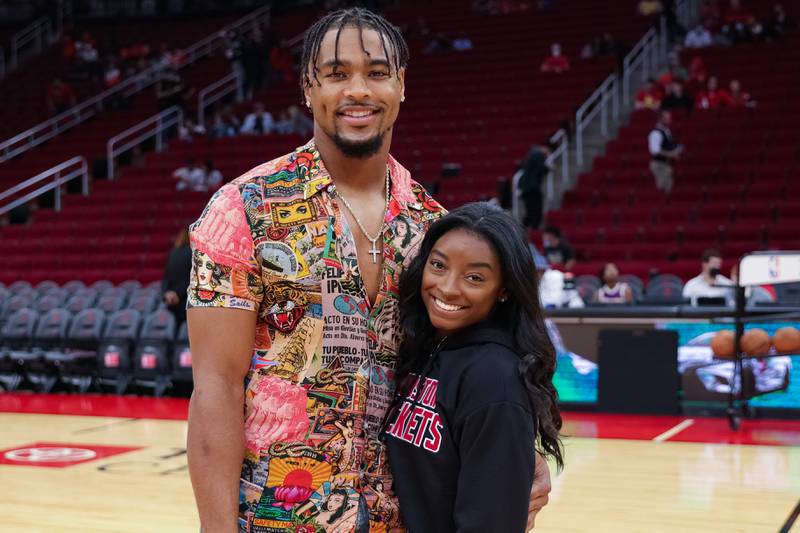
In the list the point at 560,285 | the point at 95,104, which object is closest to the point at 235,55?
the point at 95,104

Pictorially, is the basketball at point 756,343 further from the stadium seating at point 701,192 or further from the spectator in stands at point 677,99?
the spectator in stands at point 677,99

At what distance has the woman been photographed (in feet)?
5.34

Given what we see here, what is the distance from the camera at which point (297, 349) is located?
5.48 ft

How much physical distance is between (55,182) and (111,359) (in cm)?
684

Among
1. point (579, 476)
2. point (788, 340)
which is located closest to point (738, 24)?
→ point (788, 340)

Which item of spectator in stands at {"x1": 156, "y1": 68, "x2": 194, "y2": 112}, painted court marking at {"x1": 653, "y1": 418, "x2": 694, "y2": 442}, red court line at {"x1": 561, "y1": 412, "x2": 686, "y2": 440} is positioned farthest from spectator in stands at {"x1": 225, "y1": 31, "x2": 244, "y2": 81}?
painted court marking at {"x1": 653, "y1": 418, "x2": 694, "y2": 442}

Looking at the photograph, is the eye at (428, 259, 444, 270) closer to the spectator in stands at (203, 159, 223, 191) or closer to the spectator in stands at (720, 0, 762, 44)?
the spectator in stands at (203, 159, 223, 191)

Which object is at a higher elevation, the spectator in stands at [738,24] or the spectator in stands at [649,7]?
the spectator in stands at [649,7]

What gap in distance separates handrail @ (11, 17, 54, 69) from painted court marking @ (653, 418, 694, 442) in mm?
18387

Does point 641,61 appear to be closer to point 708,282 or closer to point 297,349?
point 708,282

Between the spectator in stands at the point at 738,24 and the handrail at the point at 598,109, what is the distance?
6.26 feet

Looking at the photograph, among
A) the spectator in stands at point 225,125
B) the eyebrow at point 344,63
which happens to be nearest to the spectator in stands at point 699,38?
the spectator in stands at point 225,125

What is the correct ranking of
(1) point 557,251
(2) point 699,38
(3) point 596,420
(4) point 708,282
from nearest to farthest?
(3) point 596,420 → (4) point 708,282 → (1) point 557,251 → (2) point 699,38

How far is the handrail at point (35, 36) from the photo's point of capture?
22.3m
